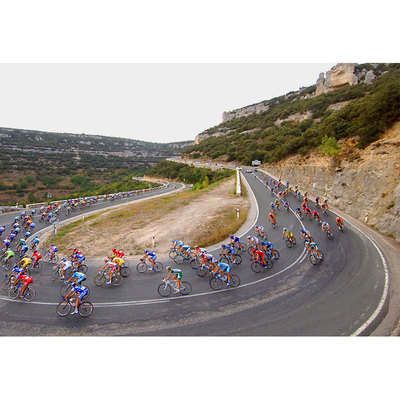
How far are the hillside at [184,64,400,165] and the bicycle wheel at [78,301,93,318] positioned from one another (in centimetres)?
2711

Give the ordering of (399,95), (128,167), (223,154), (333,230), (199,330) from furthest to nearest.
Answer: (128,167), (223,154), (399,95), (333,230), (199,330)

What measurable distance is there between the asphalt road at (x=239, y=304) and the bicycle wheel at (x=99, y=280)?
1.14ft

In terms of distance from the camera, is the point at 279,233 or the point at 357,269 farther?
the point at 279,233

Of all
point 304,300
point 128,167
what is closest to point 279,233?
point 304,300

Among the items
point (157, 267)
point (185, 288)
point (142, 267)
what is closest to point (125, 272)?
point (142, 267)

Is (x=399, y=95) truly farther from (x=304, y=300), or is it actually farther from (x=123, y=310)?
(x=123, y=310)

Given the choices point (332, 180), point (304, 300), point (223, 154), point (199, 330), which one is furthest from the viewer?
point (223, 154)

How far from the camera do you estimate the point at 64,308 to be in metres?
9.21

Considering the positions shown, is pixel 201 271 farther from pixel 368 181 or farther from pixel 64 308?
pixel 368 181

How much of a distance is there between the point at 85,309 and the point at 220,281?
6.27 m

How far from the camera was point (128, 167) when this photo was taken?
4107 inches

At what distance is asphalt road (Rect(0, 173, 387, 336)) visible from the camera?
7.85 meters

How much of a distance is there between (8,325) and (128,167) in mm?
101904

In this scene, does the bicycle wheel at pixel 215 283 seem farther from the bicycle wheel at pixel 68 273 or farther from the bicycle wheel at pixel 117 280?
the bicycle wheel at pixel 68 273
